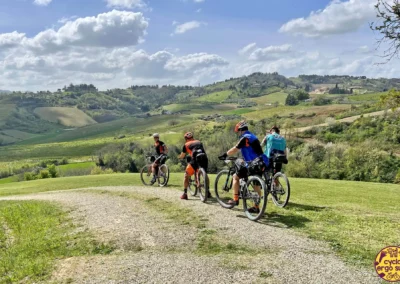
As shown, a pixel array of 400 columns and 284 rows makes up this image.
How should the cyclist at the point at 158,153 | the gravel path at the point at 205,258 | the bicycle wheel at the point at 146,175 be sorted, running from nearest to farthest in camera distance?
1. the gravel path at the point at 205,258
2. the cyclist at the point at 158,153
3. the bicycle wheel at the point at 146,175

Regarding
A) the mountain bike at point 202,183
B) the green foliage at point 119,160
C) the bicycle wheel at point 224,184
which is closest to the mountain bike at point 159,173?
the mountain bike at point 202,183

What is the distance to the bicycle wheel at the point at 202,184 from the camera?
1359 cm

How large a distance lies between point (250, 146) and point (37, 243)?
703cm

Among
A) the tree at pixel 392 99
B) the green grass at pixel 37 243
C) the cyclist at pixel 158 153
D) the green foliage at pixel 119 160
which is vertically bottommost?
the green foliage at pixel 119 160

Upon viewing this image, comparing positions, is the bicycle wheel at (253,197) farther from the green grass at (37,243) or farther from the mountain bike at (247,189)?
the green grass at (37,243)

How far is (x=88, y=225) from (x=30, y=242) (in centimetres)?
183

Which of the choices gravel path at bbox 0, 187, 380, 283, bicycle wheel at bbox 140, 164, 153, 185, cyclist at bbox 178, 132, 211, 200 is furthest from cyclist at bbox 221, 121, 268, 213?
bicycle wheel at bbox 140, 164, 153, 185

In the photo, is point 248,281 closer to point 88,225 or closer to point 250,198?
point 250,198

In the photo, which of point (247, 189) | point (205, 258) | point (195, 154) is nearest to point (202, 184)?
point (195, 154)

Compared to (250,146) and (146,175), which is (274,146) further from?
(146,175)

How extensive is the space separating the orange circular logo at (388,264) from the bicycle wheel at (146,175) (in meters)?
14.8

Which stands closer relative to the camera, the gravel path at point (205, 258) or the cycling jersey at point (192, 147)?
the gravel path at point (205, 258)

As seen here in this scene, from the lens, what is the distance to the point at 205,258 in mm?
8078

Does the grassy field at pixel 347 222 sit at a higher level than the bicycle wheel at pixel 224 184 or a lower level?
lower
